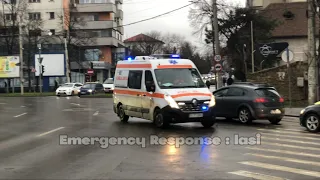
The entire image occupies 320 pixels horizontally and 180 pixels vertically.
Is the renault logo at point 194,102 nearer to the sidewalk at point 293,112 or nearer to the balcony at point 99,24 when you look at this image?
the sidewalk at point 293,112

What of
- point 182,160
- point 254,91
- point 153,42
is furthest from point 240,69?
point 153,42

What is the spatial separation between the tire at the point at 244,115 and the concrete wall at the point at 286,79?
10.5m

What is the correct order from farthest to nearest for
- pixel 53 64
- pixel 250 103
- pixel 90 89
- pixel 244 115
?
pixel 53 64
pixel 90 89
pixel 244 115
pixel 250 103

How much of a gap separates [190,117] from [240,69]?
135ft

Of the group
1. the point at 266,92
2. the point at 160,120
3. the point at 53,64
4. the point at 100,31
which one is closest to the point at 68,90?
the point at 53,64

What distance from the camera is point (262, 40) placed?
52688 millimetres

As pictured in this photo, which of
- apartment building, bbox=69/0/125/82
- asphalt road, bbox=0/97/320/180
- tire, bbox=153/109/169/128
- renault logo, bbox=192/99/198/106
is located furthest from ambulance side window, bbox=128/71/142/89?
apartment building, bbox=69/0/125/82

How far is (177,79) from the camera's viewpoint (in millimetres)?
14734

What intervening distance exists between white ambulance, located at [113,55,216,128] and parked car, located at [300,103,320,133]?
9.94 ft

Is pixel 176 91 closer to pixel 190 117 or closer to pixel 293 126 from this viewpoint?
pixel 190 117

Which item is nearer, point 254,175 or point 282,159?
point 254,175

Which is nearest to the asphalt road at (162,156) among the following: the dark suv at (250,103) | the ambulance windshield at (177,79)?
the dark suv at (250,103)

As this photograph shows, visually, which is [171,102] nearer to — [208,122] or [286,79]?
[208,122]

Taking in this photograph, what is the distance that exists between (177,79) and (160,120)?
1.61 meters
